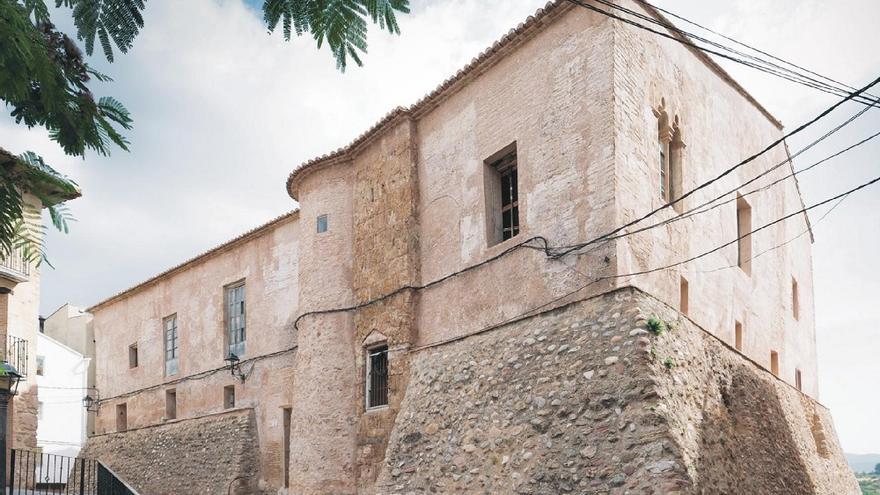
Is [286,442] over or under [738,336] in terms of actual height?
under

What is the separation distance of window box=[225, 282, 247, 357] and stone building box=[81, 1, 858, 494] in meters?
0.75

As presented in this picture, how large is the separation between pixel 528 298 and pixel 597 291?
1465 millimetres

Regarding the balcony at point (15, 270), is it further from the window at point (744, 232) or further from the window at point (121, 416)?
the window at point (744, 232)

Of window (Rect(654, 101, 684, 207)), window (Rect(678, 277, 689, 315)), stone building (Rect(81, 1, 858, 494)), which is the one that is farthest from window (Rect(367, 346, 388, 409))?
window (Rect(654, 101, 684, 207))

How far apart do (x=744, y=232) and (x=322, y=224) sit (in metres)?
8.53

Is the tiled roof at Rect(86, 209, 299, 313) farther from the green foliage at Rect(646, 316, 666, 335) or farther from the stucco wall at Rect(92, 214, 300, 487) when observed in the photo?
the green foliage at Rect(646, 316, 666, 335)

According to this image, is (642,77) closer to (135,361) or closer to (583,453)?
(583,453)

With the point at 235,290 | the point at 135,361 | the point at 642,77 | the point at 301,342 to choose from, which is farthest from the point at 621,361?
the point at 135,361

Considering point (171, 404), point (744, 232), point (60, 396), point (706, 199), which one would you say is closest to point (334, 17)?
point (706, 199)

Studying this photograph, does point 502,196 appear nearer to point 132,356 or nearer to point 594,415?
point 594,415

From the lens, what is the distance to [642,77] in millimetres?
14328

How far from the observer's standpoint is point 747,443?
1364 centimetres

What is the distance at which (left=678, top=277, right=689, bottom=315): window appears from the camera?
1445cm

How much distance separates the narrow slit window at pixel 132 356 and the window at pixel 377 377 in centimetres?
1269
